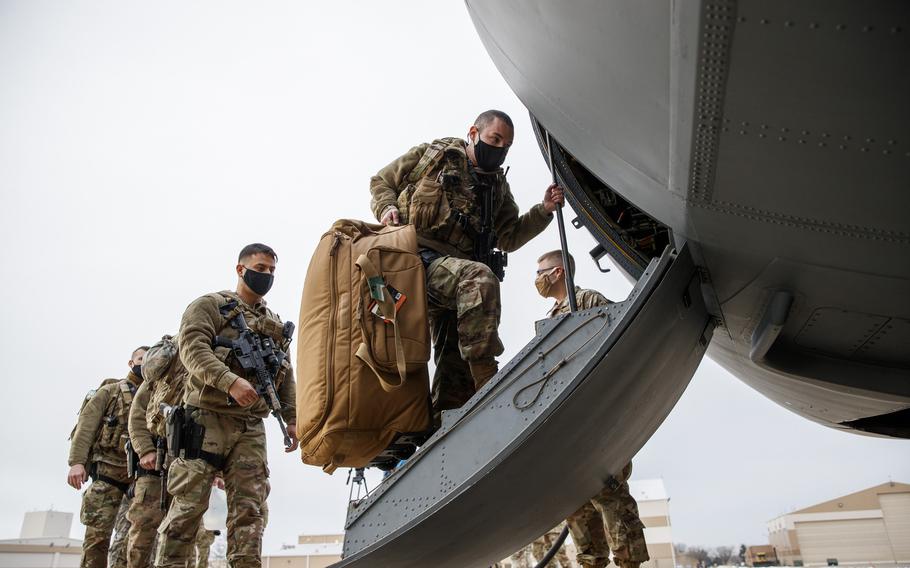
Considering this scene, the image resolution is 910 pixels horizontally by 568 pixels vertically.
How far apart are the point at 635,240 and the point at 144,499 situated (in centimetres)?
417

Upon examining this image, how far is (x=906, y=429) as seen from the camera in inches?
137

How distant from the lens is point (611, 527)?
3844mm

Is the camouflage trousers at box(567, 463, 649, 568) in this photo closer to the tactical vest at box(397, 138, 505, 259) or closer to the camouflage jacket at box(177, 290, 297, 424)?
the tactical vest at box(397, 138, 505, 259)

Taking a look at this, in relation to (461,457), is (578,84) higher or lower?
higher

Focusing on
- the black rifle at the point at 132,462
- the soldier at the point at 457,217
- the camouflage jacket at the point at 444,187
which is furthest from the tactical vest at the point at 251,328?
the black rifle at the point at 132,462

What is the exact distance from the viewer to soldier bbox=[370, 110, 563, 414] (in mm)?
2822

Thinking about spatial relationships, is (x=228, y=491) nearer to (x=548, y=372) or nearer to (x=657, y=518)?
(x=548, y=372)

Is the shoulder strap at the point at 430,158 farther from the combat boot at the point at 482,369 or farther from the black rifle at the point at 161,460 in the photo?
the black rifle at the point at 161,460

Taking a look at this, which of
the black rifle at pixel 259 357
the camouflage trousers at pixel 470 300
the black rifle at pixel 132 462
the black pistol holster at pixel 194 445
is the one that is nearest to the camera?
the camouflage trousers at pixel 470 300

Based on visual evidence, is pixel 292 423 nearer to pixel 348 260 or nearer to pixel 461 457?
pixel 348 260

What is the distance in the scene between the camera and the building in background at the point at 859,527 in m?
20.9

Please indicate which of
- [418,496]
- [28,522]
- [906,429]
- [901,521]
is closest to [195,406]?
[418,496]

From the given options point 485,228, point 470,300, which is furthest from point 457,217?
point 470,300

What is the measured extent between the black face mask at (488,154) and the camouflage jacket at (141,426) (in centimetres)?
372
